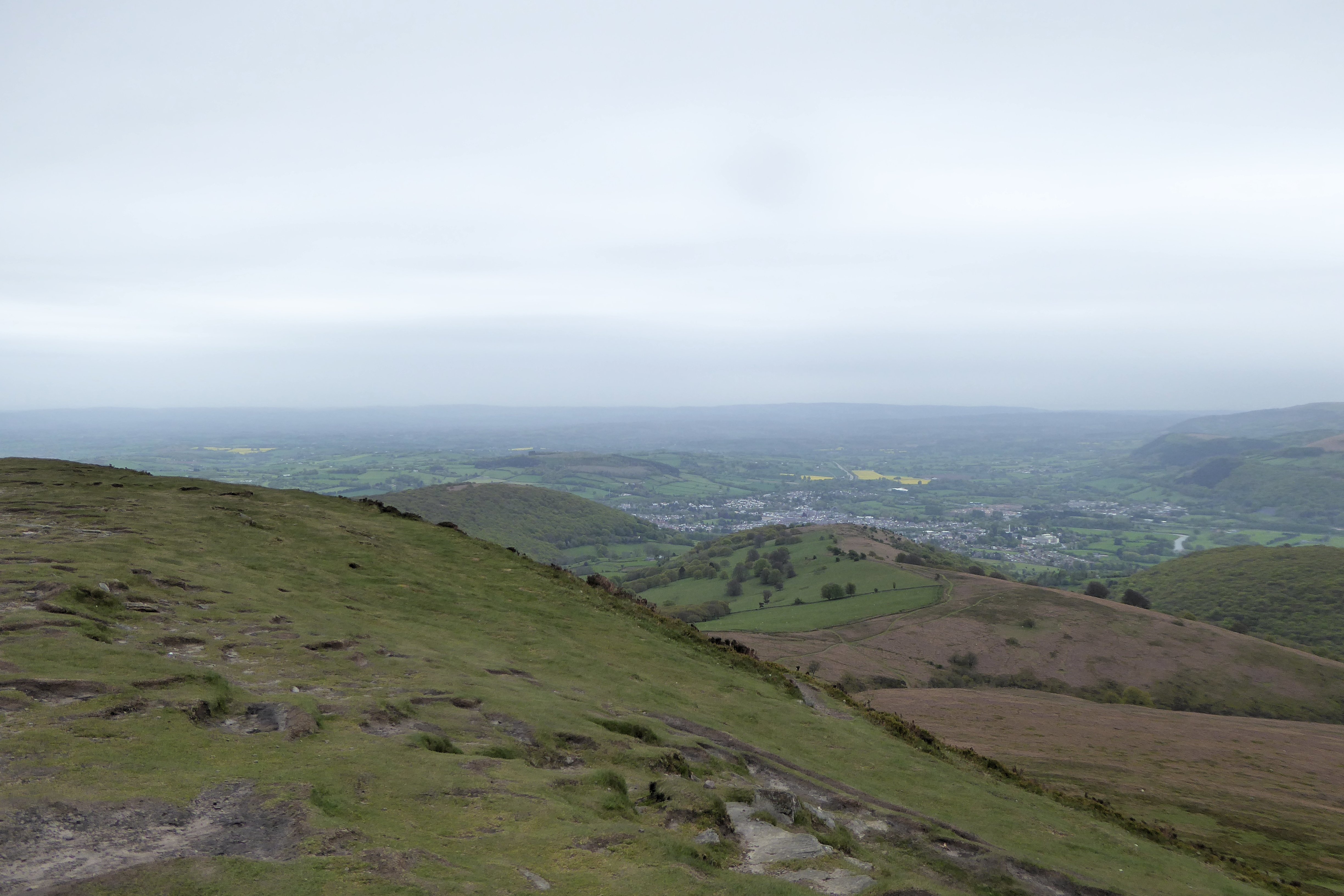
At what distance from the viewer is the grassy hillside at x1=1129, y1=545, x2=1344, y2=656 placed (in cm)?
13112

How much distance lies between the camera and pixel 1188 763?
42750 millimetres

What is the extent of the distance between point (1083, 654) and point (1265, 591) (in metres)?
88.9

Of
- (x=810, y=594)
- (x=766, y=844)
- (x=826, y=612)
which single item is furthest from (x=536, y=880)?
(x=810, y=594)

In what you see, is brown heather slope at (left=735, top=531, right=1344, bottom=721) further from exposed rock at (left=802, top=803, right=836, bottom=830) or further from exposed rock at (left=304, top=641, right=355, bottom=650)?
exposed rock at (left=304, top=641, right=355, bottom=650)

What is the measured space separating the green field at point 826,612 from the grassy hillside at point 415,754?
8433 centimetres

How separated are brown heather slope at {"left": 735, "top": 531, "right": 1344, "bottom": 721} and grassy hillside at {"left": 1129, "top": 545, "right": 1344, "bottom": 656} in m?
28.8

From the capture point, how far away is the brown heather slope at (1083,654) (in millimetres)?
87438

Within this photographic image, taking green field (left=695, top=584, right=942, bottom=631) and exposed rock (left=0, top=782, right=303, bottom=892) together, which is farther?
green field (left=695, top=584, right=942, bottom=631)

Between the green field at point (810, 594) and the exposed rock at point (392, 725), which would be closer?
the exposed rock at point (392, 725)

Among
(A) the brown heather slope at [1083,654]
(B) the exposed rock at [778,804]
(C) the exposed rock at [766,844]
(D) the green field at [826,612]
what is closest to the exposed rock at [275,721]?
(C) the exposed rock at [766,844]

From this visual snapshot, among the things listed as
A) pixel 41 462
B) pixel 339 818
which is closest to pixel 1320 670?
pixel 339 818

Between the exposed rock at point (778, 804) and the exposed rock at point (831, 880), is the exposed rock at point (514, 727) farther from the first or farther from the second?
the exposed rock at point (831, 880)

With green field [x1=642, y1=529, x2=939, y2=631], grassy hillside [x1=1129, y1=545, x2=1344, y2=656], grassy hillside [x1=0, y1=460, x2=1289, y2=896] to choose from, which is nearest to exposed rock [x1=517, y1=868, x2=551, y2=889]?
grassy hillside [x1=0, y1=460, x2=1289, y2=896]

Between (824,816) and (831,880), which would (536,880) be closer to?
(831,880)
